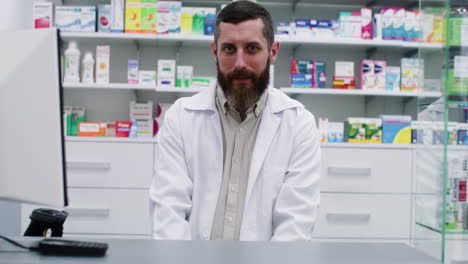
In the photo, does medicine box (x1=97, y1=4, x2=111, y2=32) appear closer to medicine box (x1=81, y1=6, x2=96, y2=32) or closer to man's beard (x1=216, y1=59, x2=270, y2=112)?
medicine box (x1=81, y1=6, x2=96, y2=32)

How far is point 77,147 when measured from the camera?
3047 mm

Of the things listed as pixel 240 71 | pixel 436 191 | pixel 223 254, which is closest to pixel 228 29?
pixel 240 71

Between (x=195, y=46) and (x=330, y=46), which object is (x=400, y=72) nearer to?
(x=330, y=46)

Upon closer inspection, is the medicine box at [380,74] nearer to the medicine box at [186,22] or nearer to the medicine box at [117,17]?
the medicine box at [186,22]

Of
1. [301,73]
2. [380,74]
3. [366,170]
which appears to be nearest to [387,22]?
[380,74]

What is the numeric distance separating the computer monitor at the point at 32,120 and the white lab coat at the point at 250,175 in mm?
684

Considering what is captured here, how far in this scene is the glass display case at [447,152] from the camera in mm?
1103

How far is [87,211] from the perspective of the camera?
3000 millimetres

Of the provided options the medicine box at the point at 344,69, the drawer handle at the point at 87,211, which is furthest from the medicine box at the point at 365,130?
the drawer handle at the point at 87,211

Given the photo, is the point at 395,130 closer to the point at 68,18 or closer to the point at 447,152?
the point at 447,152

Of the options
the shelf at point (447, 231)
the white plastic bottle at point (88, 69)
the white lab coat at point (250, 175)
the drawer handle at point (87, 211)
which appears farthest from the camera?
the white plastic bottle at point (88, 69)

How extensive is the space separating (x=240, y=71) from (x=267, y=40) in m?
0.15

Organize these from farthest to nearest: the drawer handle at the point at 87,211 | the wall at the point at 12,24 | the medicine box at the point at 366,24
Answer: the medicine box at the point at 366,24 → the drawer handle at the point at 87,211 → the wall at the point at 12,24

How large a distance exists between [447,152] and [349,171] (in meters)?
2.02
